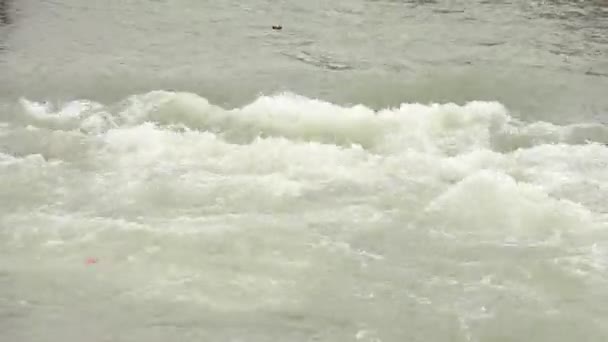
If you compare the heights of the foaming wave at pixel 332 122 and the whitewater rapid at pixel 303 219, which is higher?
the foaming wave at pixel 332 122

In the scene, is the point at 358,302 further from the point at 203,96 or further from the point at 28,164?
the point at 203,96

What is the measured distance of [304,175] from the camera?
6.32 metres

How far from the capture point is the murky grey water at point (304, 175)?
15.9 ft

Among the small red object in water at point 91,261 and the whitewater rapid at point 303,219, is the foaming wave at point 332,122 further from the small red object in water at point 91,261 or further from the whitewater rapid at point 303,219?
the small red object in water at point 91,261

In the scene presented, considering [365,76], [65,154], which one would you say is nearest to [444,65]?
[365,76]

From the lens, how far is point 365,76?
27.0 ft

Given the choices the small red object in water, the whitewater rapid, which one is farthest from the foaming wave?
the small red object in water

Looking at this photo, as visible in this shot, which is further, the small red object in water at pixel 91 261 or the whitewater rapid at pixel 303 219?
the small red object in water at pixel 91 261

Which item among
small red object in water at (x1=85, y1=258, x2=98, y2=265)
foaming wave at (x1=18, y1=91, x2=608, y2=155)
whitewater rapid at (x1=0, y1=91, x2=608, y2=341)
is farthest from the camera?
foaming wave at (x1=18, y1=91, x2=608, y2=155)

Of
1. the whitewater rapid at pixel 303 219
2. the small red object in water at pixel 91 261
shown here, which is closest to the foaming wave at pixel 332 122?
the whitewater rapid at pixel 303 219

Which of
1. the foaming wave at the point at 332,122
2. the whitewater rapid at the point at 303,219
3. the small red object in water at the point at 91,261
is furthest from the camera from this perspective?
the foaming wave at the point at 332,122

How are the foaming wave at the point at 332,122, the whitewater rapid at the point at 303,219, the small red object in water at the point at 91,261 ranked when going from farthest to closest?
the foaming wave at the point at 332,122 → the small red object in water at the point at 91,261 → the whitewater rapid at the point at 303,219

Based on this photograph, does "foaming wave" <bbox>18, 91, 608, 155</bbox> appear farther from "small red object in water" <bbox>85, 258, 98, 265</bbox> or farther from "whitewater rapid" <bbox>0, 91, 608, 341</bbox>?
"small red object in water" <bbox>85, 258, 98, 265</bbox>

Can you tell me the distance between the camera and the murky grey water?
4832 mm
